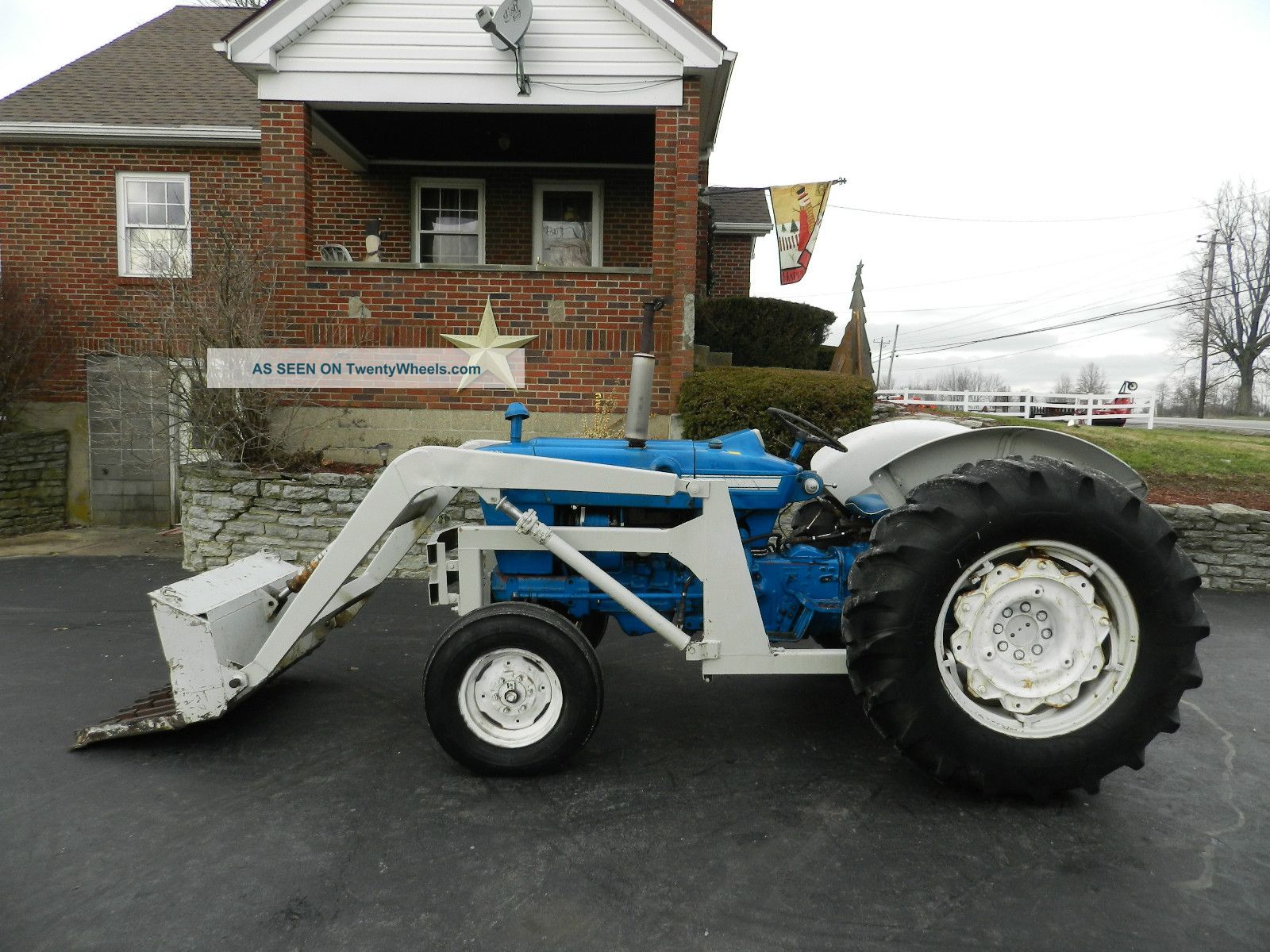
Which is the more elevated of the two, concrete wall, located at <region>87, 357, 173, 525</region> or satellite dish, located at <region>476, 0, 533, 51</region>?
satellite dish, located at <region>476, 0, 533, 51</region>

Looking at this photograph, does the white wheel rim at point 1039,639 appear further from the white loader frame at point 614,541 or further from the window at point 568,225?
the window at point 568,225

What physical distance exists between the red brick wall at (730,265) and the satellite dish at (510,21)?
743cm

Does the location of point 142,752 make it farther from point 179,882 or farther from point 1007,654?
point 1007,654

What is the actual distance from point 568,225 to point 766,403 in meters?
4.78

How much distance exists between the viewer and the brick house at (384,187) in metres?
8.27

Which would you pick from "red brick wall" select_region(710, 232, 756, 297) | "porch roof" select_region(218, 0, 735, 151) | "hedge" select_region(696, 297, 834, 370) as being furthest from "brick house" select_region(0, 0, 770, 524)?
"red brick wall" select_region(710, 232, 756, 297)

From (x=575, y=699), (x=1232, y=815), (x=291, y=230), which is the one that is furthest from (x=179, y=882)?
(x=291, y=230)

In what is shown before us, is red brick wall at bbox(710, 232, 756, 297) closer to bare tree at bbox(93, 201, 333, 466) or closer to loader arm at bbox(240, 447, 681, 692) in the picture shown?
bare tree at bbox(93, 201, 333, 466)

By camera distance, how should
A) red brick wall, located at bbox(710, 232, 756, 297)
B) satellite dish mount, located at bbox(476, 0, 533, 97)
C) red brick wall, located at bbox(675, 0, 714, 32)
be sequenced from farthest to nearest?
red brick wall, located at bbox(710, 232, 756, 297) < red brick wall, located at bbox(675, 0, 714, 32) < satellite dish mount, located at bbox(476, 0, 533, 97)

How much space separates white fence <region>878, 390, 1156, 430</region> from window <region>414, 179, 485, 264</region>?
356 inches

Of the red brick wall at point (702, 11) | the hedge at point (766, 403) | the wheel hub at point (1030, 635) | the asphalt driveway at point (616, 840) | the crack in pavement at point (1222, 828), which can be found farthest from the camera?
the red brick wall at point (702, 11)

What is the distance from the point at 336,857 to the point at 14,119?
38.1ft

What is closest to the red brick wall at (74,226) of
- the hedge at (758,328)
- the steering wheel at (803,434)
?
the hedge at (758,328)

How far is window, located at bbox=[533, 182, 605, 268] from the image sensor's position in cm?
1105
